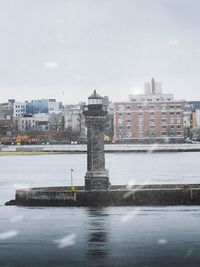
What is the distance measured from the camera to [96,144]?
43.9 metres

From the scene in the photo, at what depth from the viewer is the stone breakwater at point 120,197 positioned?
4175cm

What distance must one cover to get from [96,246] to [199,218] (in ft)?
30.9

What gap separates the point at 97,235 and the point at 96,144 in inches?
478

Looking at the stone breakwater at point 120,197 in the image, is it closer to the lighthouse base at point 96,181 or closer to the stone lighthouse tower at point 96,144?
the lighthouse base at point 96,181

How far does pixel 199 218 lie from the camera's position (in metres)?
37.0

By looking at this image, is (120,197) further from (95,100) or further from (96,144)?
(95,100)

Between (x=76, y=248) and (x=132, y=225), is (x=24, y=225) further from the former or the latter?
(x=76, y=248)

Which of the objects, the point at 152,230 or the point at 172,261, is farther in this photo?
the point at 152,230

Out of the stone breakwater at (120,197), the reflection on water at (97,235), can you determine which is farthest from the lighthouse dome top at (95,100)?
the reflection on water at (97,235)

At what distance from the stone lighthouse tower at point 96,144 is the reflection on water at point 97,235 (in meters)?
2.31

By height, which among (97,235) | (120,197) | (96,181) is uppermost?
(96,181)

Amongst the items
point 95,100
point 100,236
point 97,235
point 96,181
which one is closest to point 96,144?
point 96,181

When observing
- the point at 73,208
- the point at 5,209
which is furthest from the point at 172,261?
the point at 5,209

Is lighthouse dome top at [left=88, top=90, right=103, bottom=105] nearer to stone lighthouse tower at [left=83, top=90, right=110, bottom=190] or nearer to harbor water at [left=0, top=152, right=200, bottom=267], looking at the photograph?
stone lighthouse tower at [left=83, top=90, right=110, bottom=190]
